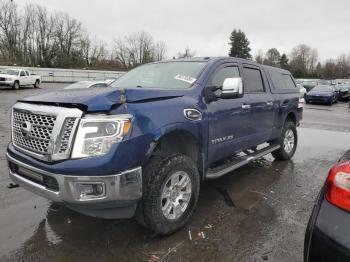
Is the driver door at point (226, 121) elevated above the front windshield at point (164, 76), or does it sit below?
below

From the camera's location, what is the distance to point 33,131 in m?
3.18

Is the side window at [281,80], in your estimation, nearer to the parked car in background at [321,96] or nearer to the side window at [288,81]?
the side window at [288,81]

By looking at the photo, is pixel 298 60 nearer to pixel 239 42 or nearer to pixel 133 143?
pixel 239 42

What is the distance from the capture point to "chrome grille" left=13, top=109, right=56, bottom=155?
3008 millimetres

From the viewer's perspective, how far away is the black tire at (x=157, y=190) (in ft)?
10.3

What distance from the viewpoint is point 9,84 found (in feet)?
87.4

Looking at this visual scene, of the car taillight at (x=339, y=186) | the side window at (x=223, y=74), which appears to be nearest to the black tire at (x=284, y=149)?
the side window at (x=223, y=74)

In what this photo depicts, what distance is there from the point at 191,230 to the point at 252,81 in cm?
277

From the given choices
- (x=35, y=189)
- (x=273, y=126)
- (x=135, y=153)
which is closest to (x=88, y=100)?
(x=135, y=153)

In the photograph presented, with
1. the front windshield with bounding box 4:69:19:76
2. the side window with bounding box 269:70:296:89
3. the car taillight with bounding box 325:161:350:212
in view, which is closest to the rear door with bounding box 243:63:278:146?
the side window with bounding box 269:70:296:89

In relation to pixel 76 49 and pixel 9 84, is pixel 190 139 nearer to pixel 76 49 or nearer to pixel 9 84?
pixel 9 84

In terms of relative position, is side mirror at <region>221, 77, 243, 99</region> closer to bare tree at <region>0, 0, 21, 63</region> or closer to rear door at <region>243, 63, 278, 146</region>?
rear door at <region>243, 63, 278, 146</region>

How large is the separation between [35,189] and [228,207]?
2373 mm

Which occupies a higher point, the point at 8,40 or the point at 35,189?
the point at 8,40
